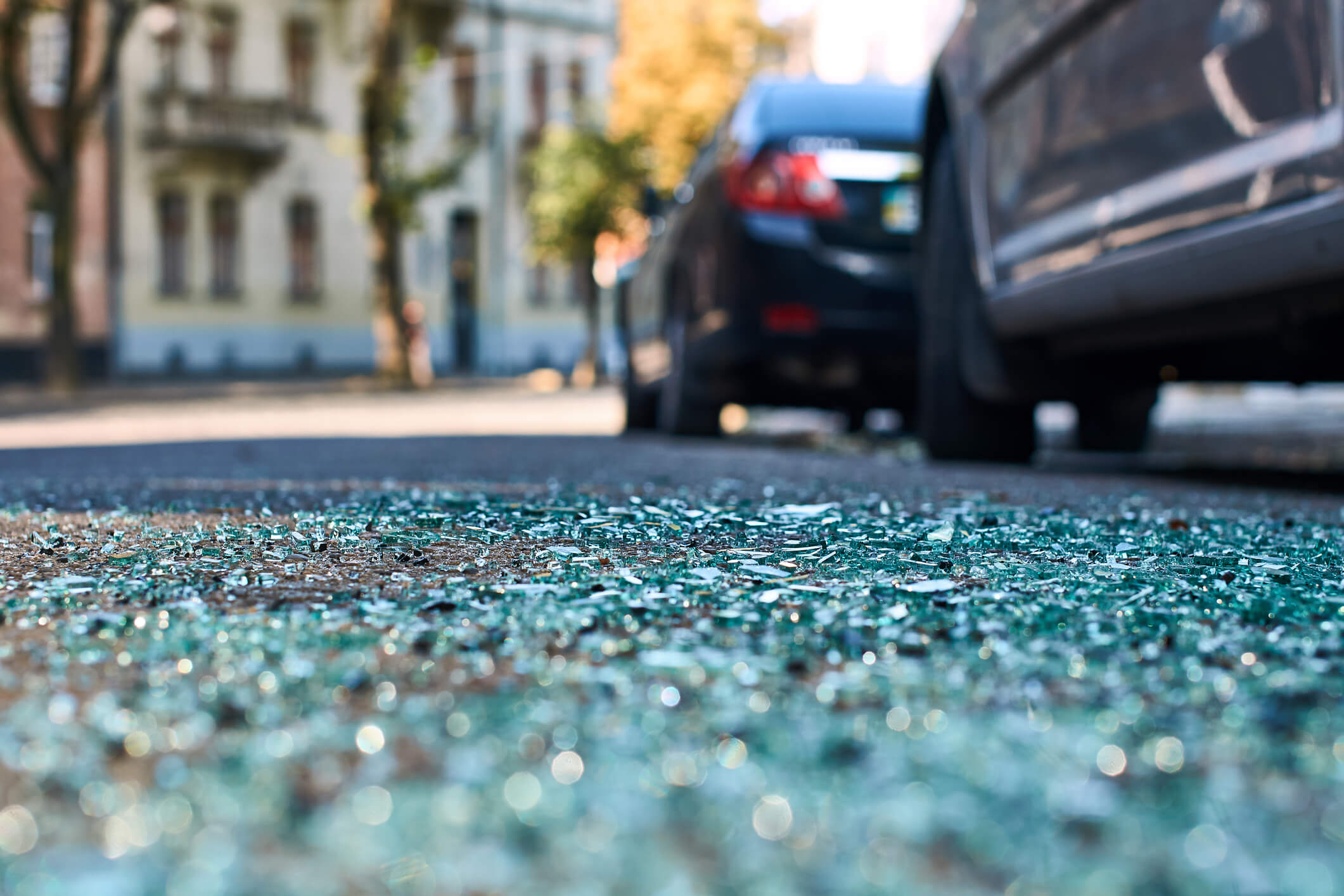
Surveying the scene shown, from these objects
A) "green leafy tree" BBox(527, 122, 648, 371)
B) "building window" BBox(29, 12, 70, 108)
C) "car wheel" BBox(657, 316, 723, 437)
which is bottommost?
"car wheel" BBox(657, 316, 723, 437)

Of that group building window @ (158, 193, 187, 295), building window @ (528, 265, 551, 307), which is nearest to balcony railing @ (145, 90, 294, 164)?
building window @ (158, 193, 187, 295)

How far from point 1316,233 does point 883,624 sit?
1696 mm

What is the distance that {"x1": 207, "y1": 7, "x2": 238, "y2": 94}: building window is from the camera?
1199 inches

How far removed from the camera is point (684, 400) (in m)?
7.33

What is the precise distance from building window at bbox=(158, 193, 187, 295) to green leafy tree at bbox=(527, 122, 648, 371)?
657 cm

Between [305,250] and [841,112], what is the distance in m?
26.6

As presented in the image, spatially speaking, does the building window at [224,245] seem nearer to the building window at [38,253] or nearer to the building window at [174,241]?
the building window at [174,241]

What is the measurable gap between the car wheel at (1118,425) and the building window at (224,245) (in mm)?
25621

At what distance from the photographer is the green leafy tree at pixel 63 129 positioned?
20.0 m

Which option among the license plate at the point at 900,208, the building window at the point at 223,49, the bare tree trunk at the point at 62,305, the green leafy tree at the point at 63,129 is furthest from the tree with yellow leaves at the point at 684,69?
the license plate at the point at 900,208

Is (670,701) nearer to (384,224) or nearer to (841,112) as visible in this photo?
(841,112)

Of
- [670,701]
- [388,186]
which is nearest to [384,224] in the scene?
[388,186]

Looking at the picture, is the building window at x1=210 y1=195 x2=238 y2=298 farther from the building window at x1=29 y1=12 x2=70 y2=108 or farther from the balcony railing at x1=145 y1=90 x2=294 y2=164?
the building window at x1=29 y1=12 x2=70 y2=108

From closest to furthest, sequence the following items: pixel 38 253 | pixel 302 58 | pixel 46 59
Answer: pixel 38 253
pixel 46 59
pixel 302 58
